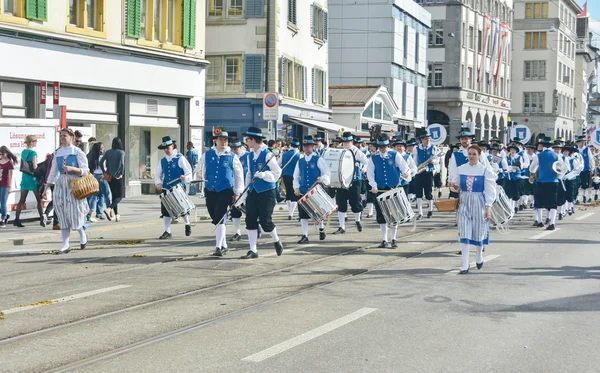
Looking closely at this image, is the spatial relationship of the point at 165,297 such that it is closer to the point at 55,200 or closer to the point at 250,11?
the point at 55,200

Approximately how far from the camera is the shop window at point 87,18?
25297 mm

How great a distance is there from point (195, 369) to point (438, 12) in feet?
213

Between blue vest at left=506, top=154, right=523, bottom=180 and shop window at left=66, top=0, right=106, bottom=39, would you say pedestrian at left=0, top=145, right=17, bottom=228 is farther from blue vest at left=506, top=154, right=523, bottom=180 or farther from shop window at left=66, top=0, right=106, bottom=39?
blue vest at left=506, top=154, right=523, bottom=180

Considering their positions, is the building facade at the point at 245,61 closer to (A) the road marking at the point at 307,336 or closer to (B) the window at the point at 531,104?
(A) the road marking at the point at 307,336

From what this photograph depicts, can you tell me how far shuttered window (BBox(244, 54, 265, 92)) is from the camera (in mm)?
36625

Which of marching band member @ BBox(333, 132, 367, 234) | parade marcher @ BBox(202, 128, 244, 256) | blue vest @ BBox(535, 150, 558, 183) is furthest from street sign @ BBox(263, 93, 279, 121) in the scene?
parade marcher @ BBox(202, 128, 244, 256)

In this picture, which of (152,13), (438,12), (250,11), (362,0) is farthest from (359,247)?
(438,12)

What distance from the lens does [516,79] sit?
94938 millimetres

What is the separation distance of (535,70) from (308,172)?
271ft

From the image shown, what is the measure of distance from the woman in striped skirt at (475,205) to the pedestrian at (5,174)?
32.2 ft

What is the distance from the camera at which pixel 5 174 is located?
18078 mm

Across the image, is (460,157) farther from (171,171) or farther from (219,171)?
(219,171)

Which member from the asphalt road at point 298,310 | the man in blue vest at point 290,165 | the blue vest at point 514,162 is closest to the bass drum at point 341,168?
the man in blue vest at point 290,165

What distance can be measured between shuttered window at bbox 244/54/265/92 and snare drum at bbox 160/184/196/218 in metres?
20.6
